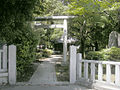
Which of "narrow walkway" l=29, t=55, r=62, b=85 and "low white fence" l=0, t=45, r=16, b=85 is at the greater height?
"low white fence" l=0, t=45, r=16, b=85

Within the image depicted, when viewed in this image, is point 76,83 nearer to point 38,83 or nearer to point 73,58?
point 73,58

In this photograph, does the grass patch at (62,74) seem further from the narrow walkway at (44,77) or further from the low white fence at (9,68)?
the low white fence at (9,68)

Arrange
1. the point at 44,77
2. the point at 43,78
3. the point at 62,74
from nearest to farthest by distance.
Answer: the point at 43,78
the point at 44,77
the point at 62,74

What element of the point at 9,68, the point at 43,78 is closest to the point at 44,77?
the point at 43,78

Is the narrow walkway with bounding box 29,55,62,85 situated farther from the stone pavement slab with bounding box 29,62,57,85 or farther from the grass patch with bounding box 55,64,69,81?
the grass patch with bounding box 55,64,69,81

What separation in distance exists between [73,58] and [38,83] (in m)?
1.71

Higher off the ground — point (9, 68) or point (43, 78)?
point (9, 68)

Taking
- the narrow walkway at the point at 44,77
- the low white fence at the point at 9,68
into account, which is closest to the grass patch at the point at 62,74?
the narrow walkway at the point at 44,77

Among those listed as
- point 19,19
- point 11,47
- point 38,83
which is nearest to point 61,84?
point 38,83

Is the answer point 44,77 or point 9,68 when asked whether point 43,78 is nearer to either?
point 44,77

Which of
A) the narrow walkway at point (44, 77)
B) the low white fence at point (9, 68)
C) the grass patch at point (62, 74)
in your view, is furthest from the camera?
the grass patch at point (62, 74)

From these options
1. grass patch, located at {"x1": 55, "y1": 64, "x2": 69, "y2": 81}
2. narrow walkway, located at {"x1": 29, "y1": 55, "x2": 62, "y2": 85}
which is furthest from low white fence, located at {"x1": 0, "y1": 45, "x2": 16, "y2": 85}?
grass patch, located at {"x1": 55, "y1": 64, "x2": 69, "y2": 81}

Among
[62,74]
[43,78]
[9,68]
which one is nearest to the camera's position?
[9,68]

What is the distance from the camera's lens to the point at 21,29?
498cm
